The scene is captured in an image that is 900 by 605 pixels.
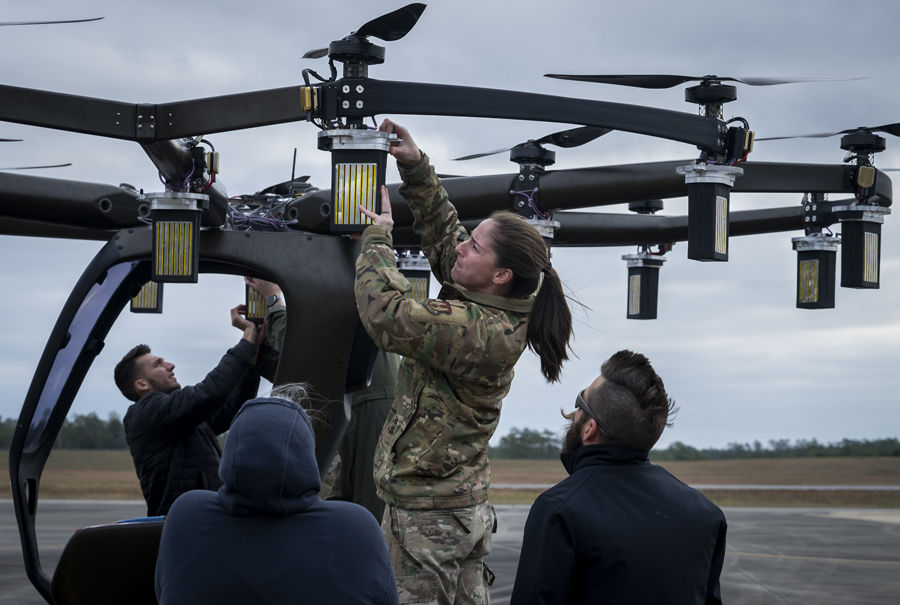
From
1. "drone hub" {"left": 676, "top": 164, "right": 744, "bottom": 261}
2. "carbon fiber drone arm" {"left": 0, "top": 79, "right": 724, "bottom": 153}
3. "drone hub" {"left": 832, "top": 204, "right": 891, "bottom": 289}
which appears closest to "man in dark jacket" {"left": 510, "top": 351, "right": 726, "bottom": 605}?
"carbon fiber drone arm" {"left": 0, "top": 79, "right": 724, "bottom": 153}

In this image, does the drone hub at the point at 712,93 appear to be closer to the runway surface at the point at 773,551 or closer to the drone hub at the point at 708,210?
the drone hub at the point at 708,210

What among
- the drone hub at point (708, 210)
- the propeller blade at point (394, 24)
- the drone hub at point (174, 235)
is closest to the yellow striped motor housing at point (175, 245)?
the drone hub at point (174, 235)

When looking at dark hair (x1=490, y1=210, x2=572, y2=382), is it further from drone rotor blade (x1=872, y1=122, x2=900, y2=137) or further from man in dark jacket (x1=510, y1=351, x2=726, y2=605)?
drone rotor blade (x1=872, y1=122, x2=900, y2=137)

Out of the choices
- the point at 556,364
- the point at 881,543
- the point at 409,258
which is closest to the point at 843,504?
the point at 881,543

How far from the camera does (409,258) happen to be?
5992 millimetres

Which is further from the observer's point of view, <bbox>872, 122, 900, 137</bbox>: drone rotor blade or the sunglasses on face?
<bbox>872, 122, 900, 137</bbox>: drone rotor blade

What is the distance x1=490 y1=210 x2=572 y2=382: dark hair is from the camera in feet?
9.20

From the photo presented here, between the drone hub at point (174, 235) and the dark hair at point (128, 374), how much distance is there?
2.16 ft

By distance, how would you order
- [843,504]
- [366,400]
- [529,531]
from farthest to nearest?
[843,504]
[366,400]
[529,531]

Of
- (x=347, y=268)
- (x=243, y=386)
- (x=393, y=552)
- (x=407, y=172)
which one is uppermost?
(x=407, y=172)

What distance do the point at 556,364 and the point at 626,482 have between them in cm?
90

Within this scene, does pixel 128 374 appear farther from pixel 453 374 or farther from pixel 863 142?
pixel 863 142

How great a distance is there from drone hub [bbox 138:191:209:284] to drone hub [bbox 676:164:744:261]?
7.00ft

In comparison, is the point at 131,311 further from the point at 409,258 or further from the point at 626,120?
the point at 626,120
